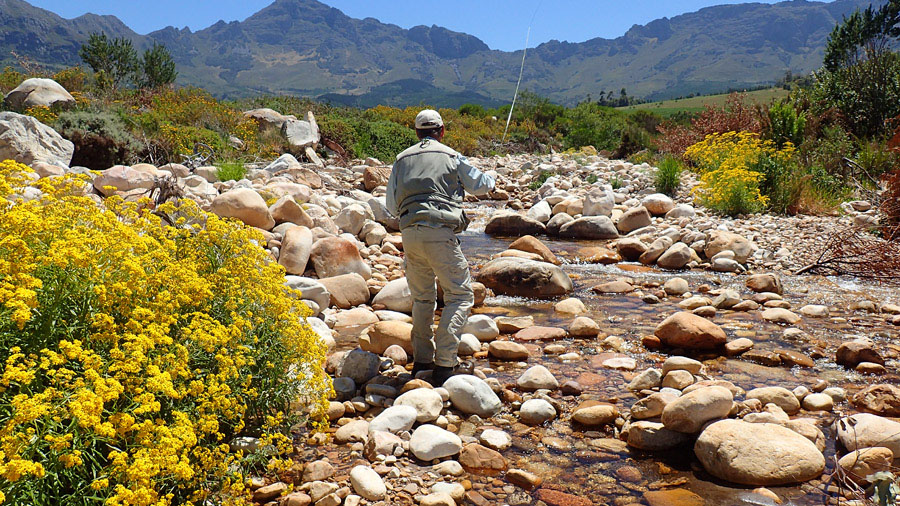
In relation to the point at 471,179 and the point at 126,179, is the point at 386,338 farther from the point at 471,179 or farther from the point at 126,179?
the point at 126,179

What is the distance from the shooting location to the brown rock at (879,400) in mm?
3918

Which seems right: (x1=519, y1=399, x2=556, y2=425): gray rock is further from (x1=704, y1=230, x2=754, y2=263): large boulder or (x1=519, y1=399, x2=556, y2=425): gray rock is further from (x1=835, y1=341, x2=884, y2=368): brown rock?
(x1=704, y1=230, x2=754, y2=263): large boulder

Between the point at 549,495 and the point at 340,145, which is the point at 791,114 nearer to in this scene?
the point at 340,145

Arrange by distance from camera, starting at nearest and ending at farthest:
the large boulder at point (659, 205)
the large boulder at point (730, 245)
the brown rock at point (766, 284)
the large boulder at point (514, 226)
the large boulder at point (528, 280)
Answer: the brown rock at point (766, 284) → the large boulder at point (528, 280) → the large boulder at point (730, 245) → the large boulder at point (514, 226) → the large boulder at point (659, 205)

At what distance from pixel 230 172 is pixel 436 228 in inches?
314

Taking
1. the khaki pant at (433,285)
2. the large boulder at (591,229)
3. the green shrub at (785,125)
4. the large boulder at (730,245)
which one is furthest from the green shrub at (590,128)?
the khaki pant at (433,285)

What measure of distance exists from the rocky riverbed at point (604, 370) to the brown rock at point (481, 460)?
0.01 metres

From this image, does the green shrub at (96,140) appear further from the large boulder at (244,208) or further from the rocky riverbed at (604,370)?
the large boulder at (244,208)

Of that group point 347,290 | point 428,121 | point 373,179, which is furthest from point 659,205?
point 428,121

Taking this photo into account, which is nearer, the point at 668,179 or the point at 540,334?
the point at 540,334

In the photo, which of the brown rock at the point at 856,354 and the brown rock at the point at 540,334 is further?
the brown rock at the point at 540,334

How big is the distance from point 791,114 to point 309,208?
457 inches

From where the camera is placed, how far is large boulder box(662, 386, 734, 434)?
3615mm

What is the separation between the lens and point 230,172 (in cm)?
1111
